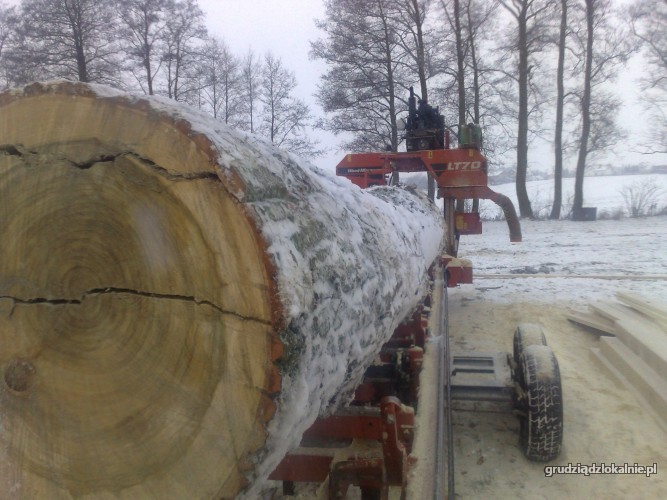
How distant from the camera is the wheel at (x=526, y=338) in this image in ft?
13.0

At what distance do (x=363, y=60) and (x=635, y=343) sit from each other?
15291mm

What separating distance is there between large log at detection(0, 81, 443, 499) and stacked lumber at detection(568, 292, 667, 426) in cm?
382

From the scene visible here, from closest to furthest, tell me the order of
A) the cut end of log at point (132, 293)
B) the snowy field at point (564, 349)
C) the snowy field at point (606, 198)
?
the cut end of log at point (132, 293), the snowy field at point (564, 349), the snowy field at point (606, 198)

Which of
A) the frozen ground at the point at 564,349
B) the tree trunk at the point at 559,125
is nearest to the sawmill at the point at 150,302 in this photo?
the frozen ground at the point at 564,349

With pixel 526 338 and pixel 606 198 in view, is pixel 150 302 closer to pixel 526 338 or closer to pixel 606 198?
pixel 526 338

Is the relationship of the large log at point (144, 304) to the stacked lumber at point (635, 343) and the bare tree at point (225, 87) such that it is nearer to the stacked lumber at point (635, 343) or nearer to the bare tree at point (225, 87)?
the stacked lumber at point (635, 343)

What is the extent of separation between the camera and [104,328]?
1.32 m

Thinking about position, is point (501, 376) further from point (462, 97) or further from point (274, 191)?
point (462, 97)

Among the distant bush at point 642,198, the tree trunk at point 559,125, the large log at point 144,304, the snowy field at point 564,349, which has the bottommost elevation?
the snowy field at point 564,349

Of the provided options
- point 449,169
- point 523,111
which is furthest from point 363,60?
point 449,169

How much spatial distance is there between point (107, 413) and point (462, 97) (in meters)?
19.0

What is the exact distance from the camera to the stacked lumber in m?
4.29

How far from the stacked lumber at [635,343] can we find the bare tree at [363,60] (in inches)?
508

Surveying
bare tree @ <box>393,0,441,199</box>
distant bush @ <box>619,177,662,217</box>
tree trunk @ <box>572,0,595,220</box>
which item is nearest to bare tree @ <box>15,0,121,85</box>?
bare tree @ <box>393,0,441,199</box>
